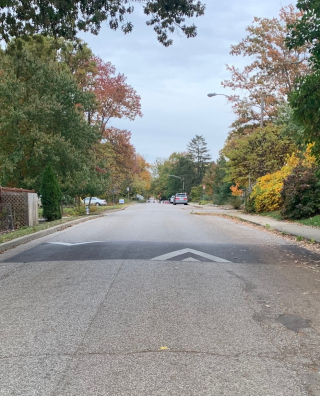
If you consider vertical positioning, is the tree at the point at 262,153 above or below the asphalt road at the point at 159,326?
above

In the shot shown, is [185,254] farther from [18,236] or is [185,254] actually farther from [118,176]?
[118,176]

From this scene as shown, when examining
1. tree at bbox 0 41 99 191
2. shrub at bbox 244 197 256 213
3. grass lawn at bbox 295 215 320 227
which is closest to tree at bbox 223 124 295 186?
shrub at bbox 244 197 256 213

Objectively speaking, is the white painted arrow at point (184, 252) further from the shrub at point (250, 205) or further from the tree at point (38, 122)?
the shrub at point (250, 205)

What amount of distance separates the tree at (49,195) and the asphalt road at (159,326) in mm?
10785

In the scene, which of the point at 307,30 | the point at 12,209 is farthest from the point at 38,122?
the point at 307,30

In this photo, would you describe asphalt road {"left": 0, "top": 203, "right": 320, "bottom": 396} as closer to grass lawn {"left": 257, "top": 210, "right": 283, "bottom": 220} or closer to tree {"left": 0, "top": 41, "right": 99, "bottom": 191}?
grass lawn {"left": 257, "top": 210, "right": 283, "bottom": 220}

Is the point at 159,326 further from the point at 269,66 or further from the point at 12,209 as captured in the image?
the point at 269,66

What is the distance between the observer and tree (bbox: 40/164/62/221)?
753 inches

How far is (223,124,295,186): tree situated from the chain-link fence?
16.2m

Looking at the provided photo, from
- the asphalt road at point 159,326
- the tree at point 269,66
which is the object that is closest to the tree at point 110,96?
the tree at point 269,66

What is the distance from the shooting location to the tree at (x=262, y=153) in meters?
27.3

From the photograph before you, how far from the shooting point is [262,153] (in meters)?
27.5

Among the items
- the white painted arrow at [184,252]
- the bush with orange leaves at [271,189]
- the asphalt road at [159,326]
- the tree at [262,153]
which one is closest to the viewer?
the asphalt road at [159,326]

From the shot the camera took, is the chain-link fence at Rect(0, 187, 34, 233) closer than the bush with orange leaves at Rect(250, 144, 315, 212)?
Yes
